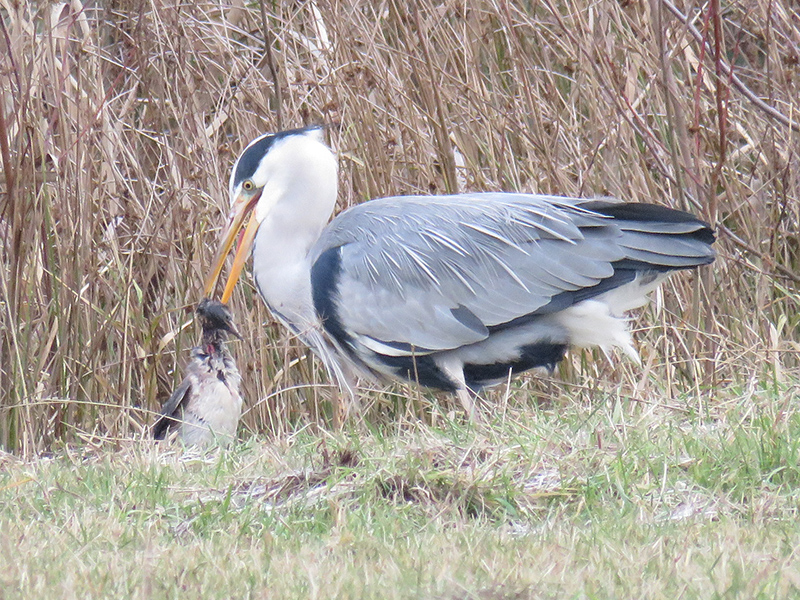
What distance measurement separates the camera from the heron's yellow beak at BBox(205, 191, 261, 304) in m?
5.50

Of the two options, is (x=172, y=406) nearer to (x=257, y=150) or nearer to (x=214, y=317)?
(x=214, y=317)

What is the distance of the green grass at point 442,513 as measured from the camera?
2512mm

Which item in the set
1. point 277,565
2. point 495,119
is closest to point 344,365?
point 495,119

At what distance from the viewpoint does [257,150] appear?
17.9 feet

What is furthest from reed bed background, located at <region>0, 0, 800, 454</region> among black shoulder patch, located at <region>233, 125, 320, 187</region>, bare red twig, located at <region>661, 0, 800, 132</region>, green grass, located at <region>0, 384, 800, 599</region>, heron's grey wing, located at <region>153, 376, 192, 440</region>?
green grass, located at <region>0, 384, 800, 599</region>

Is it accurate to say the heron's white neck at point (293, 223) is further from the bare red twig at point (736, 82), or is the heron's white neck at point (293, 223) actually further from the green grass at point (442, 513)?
the bare red twig at point (736, 82)

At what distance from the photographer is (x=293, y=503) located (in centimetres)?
333

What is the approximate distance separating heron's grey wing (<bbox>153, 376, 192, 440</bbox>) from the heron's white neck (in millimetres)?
534

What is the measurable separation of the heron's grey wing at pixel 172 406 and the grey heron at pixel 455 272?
45cm

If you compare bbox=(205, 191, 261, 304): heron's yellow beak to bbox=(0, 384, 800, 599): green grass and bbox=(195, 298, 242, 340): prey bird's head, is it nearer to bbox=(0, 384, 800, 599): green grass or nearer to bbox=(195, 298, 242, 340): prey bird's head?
bbox=(195, 298, 242, 340): prey bird's head

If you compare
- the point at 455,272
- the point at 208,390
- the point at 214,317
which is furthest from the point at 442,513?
the point at 214,317

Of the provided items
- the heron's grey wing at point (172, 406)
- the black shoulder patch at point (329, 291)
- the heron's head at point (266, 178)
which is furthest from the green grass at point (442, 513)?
the heron's head at point (266, 178)

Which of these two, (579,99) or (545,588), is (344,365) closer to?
(579,99)

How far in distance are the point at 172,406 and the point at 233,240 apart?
0.81 meters
